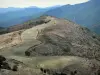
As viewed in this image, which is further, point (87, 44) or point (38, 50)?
point (87, 44)

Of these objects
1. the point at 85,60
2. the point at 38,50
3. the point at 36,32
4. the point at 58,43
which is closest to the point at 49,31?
the point at 36,32

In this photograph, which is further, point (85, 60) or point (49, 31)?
point (49, 31)

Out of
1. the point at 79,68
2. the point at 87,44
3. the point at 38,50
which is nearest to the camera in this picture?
the point at 79,68

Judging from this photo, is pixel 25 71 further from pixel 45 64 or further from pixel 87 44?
pixel 87 44

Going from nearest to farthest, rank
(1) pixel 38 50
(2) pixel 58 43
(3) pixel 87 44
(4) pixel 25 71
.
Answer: (4) pixel 25 71, (1) pixel 38 50, (2) pixel 58 43, (3) pixel 87 44

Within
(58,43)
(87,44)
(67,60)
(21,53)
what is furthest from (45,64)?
(87,44)

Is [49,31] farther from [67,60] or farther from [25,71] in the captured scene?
[25,71]
